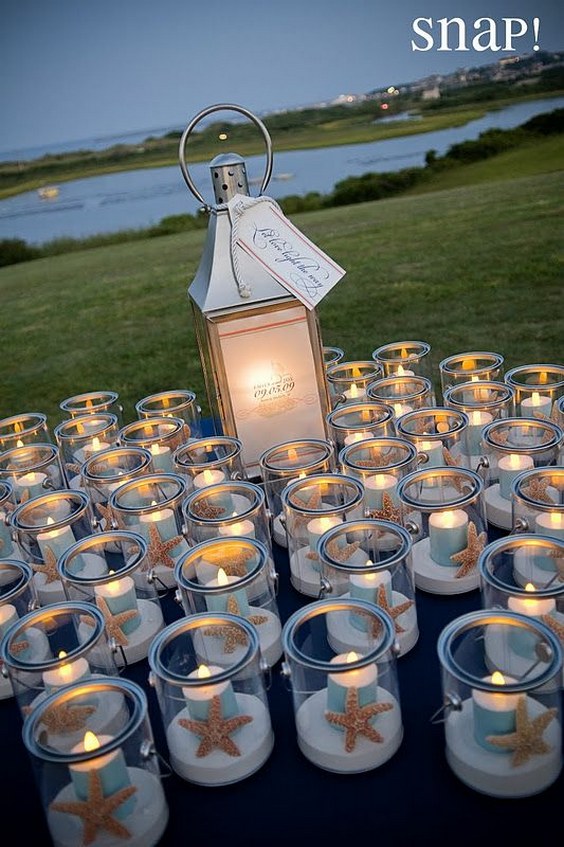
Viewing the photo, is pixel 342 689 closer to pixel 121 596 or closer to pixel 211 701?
pixel 211 701

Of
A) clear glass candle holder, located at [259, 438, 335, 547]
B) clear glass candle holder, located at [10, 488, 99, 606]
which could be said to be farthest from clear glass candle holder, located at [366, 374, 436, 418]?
clear glass candle holder, located at [10, 488, 99, 606]

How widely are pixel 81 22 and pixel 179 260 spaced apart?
1.86 m

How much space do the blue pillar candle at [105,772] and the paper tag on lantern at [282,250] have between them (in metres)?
1.00

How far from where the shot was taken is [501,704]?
3.52ft

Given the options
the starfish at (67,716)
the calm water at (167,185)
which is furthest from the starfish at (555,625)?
the calm water at (167,185)

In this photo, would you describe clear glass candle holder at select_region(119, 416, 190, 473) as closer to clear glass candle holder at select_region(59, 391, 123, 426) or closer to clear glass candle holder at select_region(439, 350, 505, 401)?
clear glass candle holder at select_region(59, 391, 123, 426)

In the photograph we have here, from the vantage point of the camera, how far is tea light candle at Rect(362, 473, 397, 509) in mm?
Result: 1697

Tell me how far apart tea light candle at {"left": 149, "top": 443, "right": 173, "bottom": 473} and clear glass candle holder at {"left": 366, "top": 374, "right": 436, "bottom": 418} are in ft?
1.82

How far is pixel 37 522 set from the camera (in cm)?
182

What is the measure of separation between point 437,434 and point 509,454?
173 millimetres

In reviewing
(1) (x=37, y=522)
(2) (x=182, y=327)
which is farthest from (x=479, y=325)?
(1) (x=37, y=522)

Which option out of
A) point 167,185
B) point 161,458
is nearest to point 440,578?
point 161,458

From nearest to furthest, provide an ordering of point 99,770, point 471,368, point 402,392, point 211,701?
point 99,770 → point 211,701 → point 402,392 → point 471,368

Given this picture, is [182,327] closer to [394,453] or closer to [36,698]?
[394,453]
